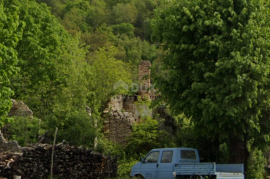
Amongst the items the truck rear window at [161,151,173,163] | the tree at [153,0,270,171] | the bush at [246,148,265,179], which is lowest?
the bush at [246,148,265,179]

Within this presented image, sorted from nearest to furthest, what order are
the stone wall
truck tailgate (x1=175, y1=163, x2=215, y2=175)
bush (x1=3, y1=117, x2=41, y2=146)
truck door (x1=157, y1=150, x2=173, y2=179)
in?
truck tailgate (x1=175, y1=163, x2=215, y2=175) < truck door (x1=157, y1=150, x2=173, y2=179) < the stone wall < bush (x1=3, y1=117, x2=41, y2=146)

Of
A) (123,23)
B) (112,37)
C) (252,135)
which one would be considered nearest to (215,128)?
(252,135)

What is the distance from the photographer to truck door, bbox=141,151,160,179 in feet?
62.4

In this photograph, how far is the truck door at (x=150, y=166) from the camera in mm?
19016

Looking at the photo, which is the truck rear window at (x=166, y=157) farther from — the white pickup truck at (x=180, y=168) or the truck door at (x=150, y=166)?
the truck door at (x=150, y=166)

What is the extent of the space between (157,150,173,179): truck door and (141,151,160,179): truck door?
0.80ft

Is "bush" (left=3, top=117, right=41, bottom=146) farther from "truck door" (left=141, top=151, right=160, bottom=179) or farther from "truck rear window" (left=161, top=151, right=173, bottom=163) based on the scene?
"truck rear window" (left=161, top=151, right=173, bottom=163)

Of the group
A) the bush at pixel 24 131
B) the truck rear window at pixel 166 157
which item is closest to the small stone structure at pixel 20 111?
the bush at pixel 24 131

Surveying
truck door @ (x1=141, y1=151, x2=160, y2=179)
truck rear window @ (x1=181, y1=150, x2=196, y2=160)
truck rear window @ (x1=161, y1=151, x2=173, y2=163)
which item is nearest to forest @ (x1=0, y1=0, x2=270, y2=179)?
truck rear window @ (x1=181, y1=150, x2=196, y2=160)

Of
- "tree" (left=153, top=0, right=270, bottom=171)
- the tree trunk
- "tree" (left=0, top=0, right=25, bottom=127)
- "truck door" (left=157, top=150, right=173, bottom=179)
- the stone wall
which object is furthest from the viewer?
the stone wall

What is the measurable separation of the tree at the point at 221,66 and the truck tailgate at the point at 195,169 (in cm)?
236

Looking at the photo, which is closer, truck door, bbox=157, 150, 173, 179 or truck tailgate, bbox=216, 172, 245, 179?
truck tailgate, bbox=216, 172, 245, 179

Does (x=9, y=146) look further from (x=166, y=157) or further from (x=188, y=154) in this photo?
(x=188, y=154)

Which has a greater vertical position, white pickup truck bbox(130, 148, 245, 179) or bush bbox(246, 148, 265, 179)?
white pickup truck bbox(130, 148, 245, 179)
